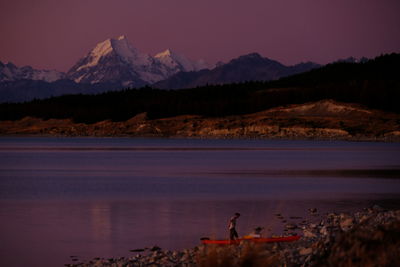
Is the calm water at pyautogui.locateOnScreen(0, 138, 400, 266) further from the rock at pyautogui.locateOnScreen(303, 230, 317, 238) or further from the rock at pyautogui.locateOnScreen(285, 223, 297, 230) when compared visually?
the rock at pyautogui.locateOnScreen(303, 230, 317, 238)

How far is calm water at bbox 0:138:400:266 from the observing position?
1200 inches

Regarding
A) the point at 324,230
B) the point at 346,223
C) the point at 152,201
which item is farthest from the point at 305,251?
the point at 152,201

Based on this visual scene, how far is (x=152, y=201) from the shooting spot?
4834cm

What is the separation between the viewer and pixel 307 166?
3501 inches

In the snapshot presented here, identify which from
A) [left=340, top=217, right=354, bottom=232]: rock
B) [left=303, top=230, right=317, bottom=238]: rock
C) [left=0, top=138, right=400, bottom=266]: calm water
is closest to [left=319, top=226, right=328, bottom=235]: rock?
[left=303, top=230, right=317, bottom=238]: rock

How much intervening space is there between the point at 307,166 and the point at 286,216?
51344mm

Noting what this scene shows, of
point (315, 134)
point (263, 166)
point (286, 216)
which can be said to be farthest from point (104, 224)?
point (315, 134)

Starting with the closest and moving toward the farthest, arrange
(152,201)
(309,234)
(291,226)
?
1. (309,234)
2. (291,226)
3. (152,201)

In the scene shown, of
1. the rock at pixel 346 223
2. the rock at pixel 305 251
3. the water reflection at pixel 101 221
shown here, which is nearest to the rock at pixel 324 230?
the rock at pixel 346 223

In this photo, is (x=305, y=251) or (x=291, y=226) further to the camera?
(x=291, y=226)

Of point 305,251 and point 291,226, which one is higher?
point 305,251

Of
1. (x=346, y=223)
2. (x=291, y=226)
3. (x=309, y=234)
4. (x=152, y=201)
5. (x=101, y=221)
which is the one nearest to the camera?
(x=309, y=234)

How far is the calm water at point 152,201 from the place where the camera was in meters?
30.5

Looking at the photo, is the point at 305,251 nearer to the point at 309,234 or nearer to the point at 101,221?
the point at 309,234
